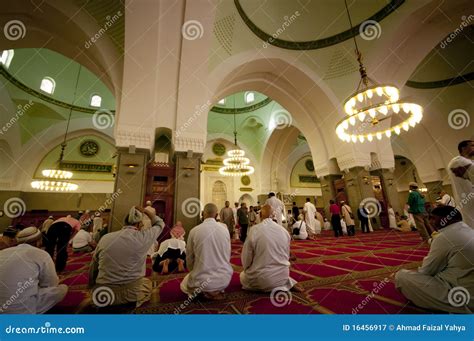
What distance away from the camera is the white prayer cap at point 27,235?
153cm

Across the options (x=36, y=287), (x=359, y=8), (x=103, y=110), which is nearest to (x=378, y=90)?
(x=359, y=8)

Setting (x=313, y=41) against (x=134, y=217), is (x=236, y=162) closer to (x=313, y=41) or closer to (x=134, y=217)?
(x=313, y=41)

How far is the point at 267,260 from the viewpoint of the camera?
186cm

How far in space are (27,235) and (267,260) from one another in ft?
6.15

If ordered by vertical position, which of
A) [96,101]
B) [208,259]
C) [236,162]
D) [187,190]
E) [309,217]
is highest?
[96,101]

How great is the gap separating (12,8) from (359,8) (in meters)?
9.22

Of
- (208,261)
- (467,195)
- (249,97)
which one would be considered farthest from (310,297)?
(249,97)

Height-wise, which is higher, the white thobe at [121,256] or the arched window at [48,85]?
the arched window at [48,85]

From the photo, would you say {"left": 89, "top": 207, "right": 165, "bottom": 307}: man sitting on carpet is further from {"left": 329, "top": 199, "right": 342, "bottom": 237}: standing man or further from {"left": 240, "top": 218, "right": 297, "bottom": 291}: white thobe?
{"left": 329, "top": 199, "right": 342, "bottom": 237}: standing man

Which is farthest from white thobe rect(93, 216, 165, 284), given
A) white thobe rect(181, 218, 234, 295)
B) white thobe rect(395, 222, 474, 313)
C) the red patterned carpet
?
white thobe rect(395, 222, 474, 313)

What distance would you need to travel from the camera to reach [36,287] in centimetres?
148

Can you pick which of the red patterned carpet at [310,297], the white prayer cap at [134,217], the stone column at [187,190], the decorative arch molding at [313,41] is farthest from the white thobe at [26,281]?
the decorative arch molding at [313,41]

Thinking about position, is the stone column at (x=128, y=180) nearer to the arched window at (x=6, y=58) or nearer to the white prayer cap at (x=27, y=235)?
the white prayer cap at (x=27, y=235)

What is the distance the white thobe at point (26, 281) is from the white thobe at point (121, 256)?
0.31 meters
